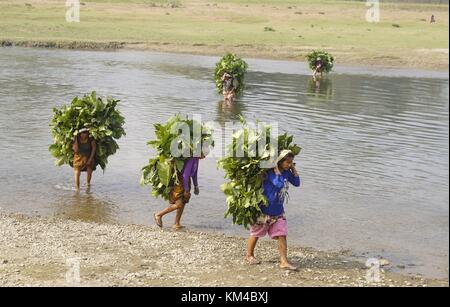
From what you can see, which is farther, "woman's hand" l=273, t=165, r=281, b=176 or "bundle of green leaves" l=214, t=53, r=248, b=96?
"bundle of green leaves" l=214, t=53, r=248, b=96

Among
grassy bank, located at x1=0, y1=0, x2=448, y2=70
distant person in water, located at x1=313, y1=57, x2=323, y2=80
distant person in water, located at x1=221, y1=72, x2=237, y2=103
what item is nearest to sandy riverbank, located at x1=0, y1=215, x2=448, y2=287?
distant person in water, located at x1=221, y1=72, x2=237, y2=103

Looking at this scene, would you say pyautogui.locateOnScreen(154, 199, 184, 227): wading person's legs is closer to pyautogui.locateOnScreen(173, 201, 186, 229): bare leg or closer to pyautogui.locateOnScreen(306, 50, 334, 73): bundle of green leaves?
pyautogui.locateOnScreen(173, 201, 186, 229): bare leg

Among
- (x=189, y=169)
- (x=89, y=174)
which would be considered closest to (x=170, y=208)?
(x=189, y=169)

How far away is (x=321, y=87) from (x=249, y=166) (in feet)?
86.3

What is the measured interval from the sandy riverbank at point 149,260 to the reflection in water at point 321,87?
21.2m

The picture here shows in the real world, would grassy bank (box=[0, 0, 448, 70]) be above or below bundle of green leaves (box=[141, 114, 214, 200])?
above

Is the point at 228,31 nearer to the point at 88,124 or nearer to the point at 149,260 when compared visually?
the point at 88,124

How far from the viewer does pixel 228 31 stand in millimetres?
62156

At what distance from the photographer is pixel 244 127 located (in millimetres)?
11523

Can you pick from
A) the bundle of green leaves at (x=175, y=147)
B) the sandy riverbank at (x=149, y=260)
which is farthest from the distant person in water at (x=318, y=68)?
the sandy riverbank at (x=149, y=260)

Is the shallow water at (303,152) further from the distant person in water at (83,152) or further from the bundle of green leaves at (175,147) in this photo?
the bundle of green leaves at (175,147)

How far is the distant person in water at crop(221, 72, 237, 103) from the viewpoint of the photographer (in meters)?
29.9

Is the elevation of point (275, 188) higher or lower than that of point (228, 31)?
lower

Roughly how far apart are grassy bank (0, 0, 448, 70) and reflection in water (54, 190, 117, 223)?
36288mm
